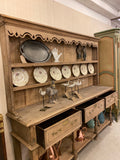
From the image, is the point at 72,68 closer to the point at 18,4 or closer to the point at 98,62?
the point at 98,62

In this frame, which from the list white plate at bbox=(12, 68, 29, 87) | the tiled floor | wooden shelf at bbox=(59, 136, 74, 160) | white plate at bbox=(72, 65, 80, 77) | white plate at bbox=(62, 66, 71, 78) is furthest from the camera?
white plate at bbox=(72, 65, 80, 77)

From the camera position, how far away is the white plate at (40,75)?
5.49 feet

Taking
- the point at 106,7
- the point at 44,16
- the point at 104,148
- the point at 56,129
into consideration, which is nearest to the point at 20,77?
the point at 56,129

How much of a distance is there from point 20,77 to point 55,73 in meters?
0.59

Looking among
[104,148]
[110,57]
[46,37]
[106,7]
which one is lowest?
[104,148]

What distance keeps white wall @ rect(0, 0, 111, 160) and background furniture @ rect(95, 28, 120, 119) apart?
381mm

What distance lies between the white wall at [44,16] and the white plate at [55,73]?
68 centimetres

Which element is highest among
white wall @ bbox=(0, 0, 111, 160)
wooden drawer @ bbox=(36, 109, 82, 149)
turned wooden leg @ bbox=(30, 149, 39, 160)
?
white wall @ bbox=(0, 0, 111, 160)

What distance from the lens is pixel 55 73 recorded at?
75.8 inches

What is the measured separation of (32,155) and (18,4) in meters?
1.68

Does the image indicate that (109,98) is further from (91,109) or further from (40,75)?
(40,75)

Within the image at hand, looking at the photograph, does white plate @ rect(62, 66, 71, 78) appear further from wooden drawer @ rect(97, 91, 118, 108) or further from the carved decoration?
wooden drawer @ rect(97, 91, 118, 108)

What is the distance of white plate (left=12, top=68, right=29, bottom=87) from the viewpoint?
1.44m

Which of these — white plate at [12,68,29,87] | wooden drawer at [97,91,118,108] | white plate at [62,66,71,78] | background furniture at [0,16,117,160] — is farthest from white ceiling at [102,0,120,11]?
white plate at [12,68,29,87]
